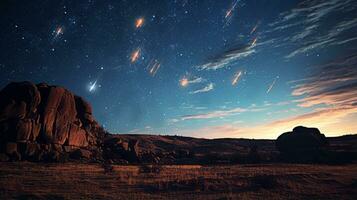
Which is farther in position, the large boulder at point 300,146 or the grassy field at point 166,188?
the large boulder at point 300,146

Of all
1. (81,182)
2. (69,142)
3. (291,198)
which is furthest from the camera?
(69,142)

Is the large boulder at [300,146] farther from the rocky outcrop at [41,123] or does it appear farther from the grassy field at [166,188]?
the rocky outcrop at [41,123]

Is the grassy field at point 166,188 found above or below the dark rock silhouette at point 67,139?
below

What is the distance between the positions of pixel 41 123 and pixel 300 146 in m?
44.7

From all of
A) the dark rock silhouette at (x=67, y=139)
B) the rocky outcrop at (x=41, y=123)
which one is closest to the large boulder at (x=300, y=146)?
the dark rock silhouette at (x=67, y=139)

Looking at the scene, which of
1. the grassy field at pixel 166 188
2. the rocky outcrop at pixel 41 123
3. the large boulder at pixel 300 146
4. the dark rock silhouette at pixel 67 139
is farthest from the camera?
the large boulder at pixel 300 146

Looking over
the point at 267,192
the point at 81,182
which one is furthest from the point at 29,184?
the point at 267,192

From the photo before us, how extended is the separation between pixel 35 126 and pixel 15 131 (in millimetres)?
3551

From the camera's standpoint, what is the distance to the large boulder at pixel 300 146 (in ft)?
173

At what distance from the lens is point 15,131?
1681 inches

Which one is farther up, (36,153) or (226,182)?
(36,153)

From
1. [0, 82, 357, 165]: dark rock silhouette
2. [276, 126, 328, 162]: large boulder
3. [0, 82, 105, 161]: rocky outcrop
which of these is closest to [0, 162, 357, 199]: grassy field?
[0, 82, 105, 161]: rocky outcrop

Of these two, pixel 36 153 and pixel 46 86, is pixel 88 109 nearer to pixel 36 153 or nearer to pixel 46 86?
pixel 46 86

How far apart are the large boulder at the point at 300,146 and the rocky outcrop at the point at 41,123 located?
34073 millimetres
